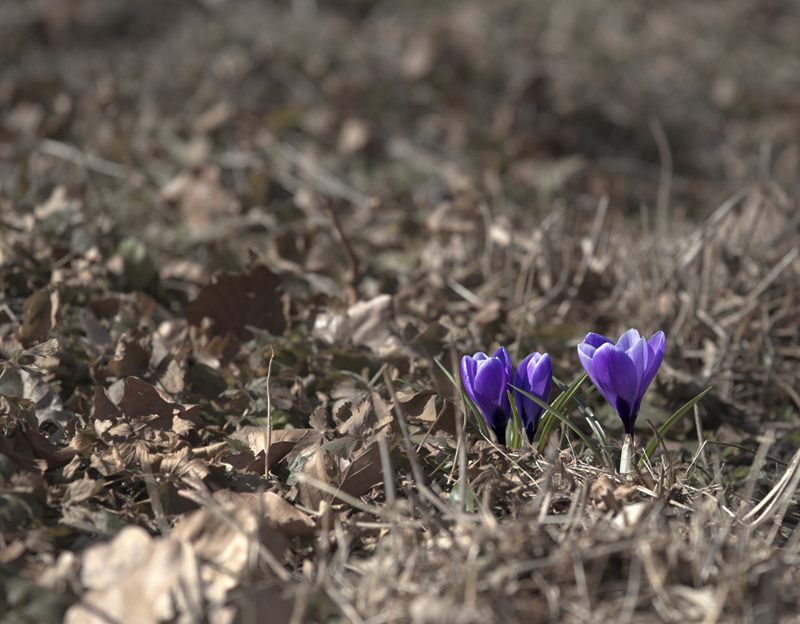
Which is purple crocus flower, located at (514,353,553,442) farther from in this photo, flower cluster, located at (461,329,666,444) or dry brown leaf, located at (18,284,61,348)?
dry brown leaf, located at (18,284,61,348)

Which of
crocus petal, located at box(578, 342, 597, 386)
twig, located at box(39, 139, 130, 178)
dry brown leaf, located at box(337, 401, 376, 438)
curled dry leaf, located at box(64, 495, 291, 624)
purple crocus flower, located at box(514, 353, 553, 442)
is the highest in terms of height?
crocus petal, located at box(578, 342, 597, 386)

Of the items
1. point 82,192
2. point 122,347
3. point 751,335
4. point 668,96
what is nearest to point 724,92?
point 668,96

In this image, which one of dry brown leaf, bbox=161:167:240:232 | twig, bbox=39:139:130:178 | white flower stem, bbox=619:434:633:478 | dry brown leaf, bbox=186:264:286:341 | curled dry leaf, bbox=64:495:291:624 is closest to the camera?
curled dry leaf, bbox=64:495:291:624

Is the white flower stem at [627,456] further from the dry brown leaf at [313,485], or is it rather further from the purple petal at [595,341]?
the dry brown leaf at [313,485]

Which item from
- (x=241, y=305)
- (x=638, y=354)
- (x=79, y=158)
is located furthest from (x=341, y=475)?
(x=79, y=158)

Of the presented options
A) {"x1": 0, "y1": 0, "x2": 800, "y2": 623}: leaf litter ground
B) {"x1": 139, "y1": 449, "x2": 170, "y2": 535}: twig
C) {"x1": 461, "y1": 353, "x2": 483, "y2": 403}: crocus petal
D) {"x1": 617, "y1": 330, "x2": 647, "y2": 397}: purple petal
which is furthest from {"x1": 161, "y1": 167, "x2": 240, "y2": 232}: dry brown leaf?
{"x1": 617, "y1": 330, "x2": 647, "y2": 397}: purple petal
